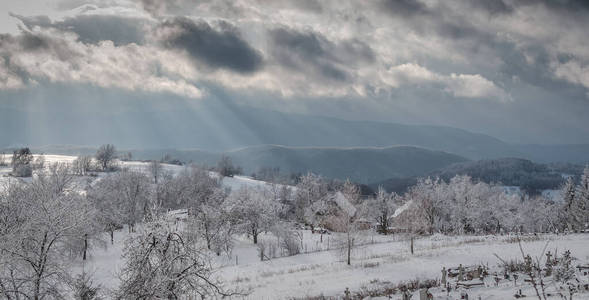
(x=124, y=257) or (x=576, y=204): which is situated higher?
(x=124, y=257)

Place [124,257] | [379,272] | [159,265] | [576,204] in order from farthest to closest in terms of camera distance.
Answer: [576,204] < [379,272] < [124,257] < [159,265]

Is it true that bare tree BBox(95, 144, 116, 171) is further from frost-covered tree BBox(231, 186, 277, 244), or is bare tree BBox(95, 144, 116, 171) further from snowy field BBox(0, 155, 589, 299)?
snowy field BBox(0, 155, 589, 299)

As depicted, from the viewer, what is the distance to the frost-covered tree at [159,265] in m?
11.8

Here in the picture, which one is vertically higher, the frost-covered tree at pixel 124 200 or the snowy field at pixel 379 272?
the frost-covered tree at pixel 124 200

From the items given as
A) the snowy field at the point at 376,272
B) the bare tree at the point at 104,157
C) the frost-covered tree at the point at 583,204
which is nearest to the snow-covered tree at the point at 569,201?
the frost-covered tree at the point at 583,204

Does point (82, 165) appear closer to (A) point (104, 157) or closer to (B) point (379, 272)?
(A) point (104, 157)

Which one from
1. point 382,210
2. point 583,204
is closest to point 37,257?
point 382,210

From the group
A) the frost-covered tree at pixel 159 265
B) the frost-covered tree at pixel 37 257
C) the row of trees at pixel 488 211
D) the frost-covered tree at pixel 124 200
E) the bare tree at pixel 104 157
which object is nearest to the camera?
the frost-covered tree at pixel 159 265

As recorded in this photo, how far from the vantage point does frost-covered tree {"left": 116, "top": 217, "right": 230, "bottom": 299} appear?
11759 mm

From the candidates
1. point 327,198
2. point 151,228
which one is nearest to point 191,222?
point 151,228

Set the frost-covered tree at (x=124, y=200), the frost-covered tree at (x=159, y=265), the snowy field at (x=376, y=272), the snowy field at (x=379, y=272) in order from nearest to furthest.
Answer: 1. the frost-covered tree at (x=159, y=265)
2. the snowy field at (x=376, y=272)
3. the snowy field at (x=379, y=272)
4. the frost-covered tree at (x=124, y=200)

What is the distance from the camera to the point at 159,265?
12.3m

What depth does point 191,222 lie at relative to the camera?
14.3 metres

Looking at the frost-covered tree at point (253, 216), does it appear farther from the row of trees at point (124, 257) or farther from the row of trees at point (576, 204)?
the row of trees at point (576, 204)
